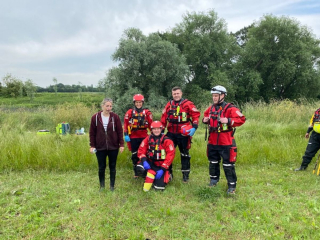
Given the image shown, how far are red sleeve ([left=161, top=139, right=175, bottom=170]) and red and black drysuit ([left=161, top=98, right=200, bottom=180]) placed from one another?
0.83 feet

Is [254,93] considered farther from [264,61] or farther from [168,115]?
[168,115]

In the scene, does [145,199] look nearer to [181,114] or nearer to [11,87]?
[181,114]

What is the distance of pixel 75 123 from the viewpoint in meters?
12.2

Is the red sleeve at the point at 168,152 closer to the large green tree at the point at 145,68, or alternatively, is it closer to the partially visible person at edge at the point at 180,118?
the partially visible person at edge at the point at 180,118

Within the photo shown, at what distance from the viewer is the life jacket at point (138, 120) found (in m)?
4.59

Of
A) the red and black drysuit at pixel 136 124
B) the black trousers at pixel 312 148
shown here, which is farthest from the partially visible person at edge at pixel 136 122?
the black trousers at pixel 312 148

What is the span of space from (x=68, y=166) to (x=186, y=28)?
72.8 ft

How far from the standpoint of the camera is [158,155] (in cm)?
427

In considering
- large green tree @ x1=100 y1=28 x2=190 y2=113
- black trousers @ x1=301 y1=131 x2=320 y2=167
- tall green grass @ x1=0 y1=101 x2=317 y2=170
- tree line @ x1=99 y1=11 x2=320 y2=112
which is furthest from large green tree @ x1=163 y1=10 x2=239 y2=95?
black trousers @ x1=301 y1=131 x2=320 y2=167

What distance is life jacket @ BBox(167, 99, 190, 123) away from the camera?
4.30 metres

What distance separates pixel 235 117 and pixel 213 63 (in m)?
21.2

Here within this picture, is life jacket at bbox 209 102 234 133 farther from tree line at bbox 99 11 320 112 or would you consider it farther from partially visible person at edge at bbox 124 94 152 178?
tree line at bbox 99 11 320 112

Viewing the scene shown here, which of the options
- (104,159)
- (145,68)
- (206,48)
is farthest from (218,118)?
(206,48)

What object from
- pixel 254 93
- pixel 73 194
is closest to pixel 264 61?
pixel 254 93
